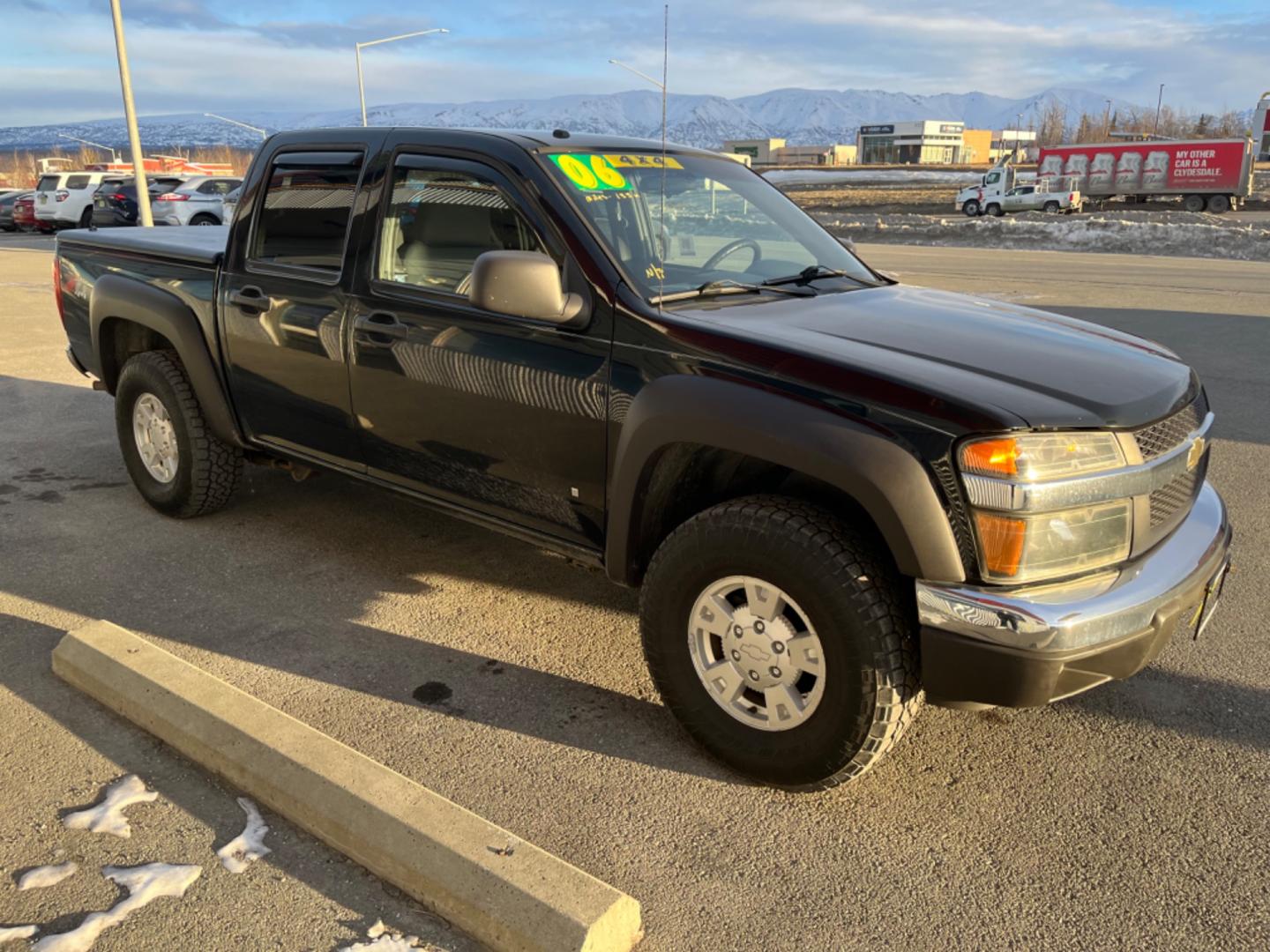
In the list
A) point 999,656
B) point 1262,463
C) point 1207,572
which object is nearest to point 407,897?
point 999,656

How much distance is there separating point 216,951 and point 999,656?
195 centimetres

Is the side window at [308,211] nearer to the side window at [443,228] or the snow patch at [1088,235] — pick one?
the side window at [443,228]

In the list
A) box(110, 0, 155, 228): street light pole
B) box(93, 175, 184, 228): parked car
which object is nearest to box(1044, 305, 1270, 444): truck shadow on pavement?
box(110, 0, 155, 228): street light pole

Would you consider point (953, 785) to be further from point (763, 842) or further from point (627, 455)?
point (627, 455)

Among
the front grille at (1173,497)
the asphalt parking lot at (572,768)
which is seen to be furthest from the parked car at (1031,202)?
the front grille at (1173,497)

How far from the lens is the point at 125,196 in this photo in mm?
25875

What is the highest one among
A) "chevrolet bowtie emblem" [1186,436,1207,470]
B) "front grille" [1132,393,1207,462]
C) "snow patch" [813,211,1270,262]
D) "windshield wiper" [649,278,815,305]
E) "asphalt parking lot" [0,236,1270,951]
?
"windshield wiper" [649,278,815,305]

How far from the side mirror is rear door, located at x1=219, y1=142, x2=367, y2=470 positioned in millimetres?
1052

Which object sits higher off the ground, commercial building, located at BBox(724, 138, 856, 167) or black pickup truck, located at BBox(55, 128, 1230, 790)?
commercial building, located at BBox(724, 138, 856, 167)

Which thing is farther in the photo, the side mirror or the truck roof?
the truck roof

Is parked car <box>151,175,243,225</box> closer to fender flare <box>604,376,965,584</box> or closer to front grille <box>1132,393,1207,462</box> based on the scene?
fender flare <box>604,376,965,584</box>

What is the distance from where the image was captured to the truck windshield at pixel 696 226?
11.1 ft

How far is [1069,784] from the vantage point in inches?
118

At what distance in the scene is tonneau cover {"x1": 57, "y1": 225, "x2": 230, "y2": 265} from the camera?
15.4 ft
